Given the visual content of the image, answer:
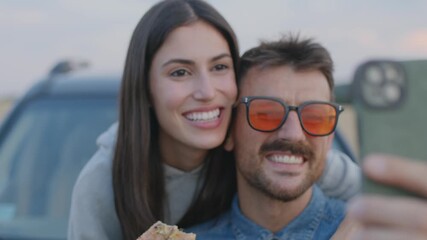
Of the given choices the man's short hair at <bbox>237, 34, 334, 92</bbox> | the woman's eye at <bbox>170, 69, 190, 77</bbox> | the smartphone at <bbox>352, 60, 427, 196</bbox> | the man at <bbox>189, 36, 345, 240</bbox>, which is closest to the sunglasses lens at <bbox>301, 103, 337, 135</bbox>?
the man at <bbox>189, 36, 345, 240</bbox>

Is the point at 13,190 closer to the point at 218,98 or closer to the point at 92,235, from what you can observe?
the point at 92,235

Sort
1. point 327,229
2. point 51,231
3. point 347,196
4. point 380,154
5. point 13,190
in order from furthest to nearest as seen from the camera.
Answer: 1. point 13,190
2. point 51,231
3. point 347,196
4. point 327,229
5. point 380,154

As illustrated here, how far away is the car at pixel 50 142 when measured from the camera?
4.06 metres

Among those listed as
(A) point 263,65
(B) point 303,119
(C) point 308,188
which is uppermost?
(A) point 263,65

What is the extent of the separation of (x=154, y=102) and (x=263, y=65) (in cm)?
49

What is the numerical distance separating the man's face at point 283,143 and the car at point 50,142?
1382 mm

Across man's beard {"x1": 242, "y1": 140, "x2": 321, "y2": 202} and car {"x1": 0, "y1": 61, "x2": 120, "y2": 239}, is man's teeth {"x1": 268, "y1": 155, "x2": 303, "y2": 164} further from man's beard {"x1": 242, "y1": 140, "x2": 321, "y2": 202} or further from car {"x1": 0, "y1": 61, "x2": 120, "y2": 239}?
car {"x1": 0, "y1": 61, "x2": 120, "y2": 239}

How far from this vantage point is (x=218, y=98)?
290 centimetres

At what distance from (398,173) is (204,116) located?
5.79 feet

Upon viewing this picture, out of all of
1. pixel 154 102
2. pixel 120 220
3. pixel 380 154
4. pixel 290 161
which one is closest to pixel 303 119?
pixel 290 161

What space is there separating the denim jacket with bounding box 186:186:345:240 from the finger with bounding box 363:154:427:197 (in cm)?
179

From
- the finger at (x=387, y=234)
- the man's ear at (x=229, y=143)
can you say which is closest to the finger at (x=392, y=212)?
the finger at (x=387, y=234)

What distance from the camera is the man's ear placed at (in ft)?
10.2

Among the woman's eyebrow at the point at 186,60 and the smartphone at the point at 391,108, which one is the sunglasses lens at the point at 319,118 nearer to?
the woman's eyebrow at the point at 186,60
